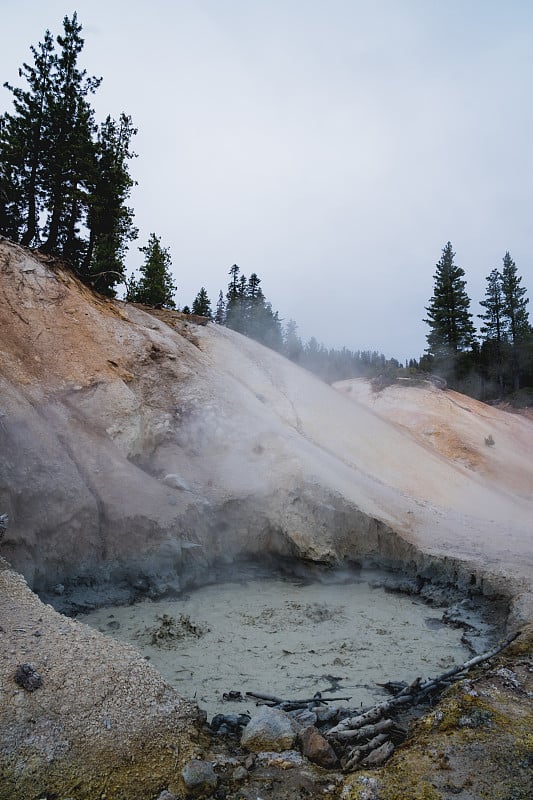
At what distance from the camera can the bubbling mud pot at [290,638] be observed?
18.7 feet

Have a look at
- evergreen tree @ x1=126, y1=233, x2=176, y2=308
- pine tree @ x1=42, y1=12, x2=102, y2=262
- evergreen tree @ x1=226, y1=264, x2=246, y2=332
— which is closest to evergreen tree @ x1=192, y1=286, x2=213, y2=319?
evergreen tree @ x1=226, y1=264, x2=246, y2=332

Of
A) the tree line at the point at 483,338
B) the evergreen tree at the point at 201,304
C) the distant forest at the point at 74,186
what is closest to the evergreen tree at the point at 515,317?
the tree line at the point at 483,338

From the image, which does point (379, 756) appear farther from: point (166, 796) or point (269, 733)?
point (166, 796)

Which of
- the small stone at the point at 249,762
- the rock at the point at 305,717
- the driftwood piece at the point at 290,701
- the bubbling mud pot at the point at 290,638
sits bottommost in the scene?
the bubbling mud pot at the point at 290,638

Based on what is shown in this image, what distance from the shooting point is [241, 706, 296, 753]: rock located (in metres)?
4.14

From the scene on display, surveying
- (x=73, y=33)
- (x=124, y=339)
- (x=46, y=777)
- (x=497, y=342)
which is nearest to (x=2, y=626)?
(x=46, y=777)

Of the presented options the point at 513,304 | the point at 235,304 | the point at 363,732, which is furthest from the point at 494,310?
the point at 363,732

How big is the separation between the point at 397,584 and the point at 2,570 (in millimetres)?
6851

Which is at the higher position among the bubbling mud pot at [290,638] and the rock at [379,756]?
the rock at [379,756]

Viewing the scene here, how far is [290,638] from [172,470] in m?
5.13

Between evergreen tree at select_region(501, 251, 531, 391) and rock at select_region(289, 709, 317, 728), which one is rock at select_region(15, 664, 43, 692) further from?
evergreen tree at select_region(501, 251, 531, 391)

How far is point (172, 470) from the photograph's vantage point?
36.4 ft

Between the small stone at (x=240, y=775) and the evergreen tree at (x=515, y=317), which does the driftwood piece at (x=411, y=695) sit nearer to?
the small stone at (x=240, y=775)

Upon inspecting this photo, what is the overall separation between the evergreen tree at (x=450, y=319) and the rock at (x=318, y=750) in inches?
1451
